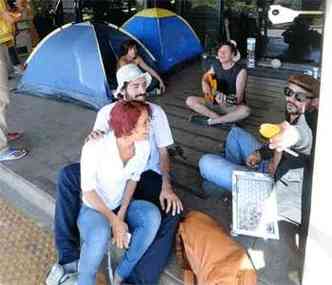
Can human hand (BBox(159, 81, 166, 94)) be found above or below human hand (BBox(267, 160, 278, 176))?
below

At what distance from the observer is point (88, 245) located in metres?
1.74

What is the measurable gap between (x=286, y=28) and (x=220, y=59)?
188cm

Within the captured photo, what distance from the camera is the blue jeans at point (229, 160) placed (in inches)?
92.9

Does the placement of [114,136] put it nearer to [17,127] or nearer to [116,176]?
[116,176]

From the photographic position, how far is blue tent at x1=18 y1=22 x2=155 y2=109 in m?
4.03

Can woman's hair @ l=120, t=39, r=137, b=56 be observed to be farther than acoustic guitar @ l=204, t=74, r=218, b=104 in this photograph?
Yes

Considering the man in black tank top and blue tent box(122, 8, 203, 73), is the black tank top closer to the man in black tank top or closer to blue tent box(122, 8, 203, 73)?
the man in black tank top

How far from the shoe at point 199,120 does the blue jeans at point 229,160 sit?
100 cm

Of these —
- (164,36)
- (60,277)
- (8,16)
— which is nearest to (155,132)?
(60,277)

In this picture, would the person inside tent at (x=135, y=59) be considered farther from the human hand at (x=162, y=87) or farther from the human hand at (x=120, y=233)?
the human hand at (x=120, y=233)

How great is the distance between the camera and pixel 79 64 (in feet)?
13.6

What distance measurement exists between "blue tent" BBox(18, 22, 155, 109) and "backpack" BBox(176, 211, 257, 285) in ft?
7.72

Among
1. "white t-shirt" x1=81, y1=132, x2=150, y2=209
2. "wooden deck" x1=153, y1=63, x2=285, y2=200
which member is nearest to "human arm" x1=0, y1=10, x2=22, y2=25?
"wooden deck" x1=153, y1=63, x2=285, y2=200

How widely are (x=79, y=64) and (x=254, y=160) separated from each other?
7.94 ft
